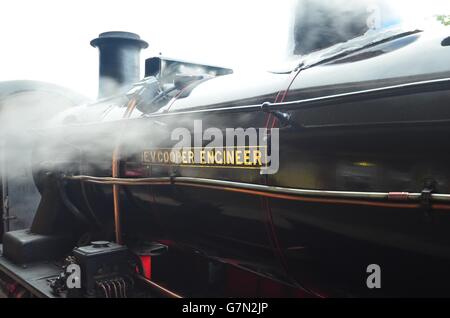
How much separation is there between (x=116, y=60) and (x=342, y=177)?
3818mm

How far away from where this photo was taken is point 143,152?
297cm

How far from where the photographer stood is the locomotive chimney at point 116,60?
499 centimetres

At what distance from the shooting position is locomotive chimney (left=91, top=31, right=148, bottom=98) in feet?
16.4

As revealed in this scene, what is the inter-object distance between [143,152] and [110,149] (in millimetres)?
467

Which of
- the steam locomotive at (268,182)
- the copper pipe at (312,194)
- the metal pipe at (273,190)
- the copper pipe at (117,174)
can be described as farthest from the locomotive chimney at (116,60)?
the copper pipe at (312,194)

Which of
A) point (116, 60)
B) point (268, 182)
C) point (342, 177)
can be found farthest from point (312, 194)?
point (116, 60)

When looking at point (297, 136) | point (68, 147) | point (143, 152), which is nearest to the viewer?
point (297, 136)

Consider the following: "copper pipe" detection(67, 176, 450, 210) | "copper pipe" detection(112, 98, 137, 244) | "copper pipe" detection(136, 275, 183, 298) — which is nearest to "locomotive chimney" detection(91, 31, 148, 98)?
"copper pipe" detection(112, 98, 137, 244)

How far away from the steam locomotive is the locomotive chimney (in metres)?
1.10

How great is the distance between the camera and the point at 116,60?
5.01 meters

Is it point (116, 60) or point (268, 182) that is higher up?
point (116, 60)

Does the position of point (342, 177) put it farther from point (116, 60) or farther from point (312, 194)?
point (116, 60)

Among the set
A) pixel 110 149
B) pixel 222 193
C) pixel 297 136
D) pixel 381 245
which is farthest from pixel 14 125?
pixel 381 245

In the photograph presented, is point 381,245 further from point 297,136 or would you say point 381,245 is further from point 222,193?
point 222,193
